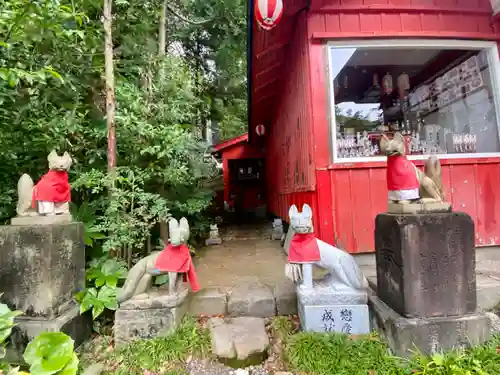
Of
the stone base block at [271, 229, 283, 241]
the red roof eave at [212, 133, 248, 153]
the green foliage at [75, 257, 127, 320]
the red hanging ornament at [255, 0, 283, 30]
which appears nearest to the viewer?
the green foliage at [75, 257, 127, 320]

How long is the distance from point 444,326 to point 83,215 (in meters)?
3.66

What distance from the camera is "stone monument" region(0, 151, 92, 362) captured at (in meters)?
2.24

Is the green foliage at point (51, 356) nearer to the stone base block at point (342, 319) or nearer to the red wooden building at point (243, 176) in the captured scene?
the stone base block at point (342, 319)

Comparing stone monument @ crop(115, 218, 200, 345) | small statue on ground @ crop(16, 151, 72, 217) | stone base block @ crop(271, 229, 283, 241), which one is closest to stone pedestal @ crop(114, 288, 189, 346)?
stone monument @ crop(115, 218, 200, 345)

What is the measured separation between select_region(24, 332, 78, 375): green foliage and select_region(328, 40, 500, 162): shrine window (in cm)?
303

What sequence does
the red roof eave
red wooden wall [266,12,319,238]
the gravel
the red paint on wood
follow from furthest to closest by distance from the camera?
1. the red roof eave
2. red wooden wall [266,12,319,238]
3. the red paint on wood
4. the gravel

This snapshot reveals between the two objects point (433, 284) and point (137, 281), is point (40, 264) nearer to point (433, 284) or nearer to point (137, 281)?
point (137, 281)

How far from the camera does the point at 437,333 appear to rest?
1946 millimetres

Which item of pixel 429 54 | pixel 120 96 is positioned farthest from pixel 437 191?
pixel 120 96

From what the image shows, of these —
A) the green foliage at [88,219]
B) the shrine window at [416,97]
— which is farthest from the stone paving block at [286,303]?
the green foliage at [88,219]

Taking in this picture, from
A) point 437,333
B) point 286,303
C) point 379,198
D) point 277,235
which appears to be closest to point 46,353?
point 286,303

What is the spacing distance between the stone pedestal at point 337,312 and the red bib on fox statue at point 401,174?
920mm

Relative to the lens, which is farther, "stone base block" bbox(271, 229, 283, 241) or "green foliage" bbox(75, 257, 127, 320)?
"stone base block" bbox(271, 229, 283, 241)

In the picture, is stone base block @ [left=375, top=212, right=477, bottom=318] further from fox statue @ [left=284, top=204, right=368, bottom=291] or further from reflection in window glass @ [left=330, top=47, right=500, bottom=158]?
reflection in window glass @ [left=330, top=47, right=500, bottom=158]
